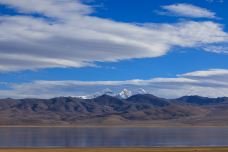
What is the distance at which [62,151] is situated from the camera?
61938 millimetres

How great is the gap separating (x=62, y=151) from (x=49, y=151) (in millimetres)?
2123

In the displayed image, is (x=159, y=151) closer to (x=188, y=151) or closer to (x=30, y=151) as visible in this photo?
(x=188, y=151)

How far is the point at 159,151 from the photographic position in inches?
2363

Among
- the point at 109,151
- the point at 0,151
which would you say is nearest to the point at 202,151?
the point at 109,151

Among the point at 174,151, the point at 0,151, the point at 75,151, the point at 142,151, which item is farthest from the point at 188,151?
the point at 0,151

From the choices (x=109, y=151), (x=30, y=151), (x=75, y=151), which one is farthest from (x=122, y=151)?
(x=30, y=151)

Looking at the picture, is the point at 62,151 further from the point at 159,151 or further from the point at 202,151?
the point at 202,151

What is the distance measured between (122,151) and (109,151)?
184cm

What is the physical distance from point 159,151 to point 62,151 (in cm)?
1255

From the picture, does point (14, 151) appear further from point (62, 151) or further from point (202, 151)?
point (202, 151)

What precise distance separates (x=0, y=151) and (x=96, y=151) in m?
12.4

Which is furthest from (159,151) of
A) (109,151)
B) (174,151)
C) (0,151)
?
(0,151)

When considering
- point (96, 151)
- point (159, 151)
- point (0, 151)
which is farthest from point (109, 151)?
point (0, 151)

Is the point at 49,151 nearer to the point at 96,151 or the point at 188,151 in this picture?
the point at 96,151
